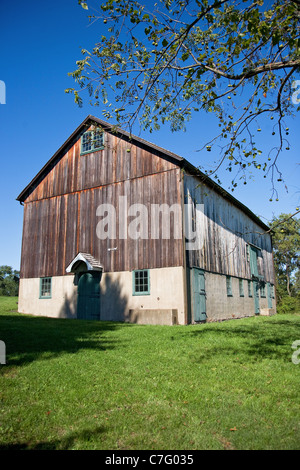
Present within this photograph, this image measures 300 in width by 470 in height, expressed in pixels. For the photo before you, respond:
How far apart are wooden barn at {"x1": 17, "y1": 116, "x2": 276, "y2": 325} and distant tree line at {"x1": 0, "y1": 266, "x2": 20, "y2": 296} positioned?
2383 inches

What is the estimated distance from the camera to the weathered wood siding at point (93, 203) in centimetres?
1691

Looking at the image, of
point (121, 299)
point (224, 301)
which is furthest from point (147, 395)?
point (224, 301)

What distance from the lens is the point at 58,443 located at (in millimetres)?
4059

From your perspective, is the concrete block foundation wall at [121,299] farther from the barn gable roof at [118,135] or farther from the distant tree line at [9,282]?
the distant tree line at [9,282]

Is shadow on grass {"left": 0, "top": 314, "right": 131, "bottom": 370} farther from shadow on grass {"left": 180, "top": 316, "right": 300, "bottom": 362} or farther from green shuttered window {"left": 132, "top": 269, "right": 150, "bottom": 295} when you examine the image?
green shuttered window {"left": 132, "top": 269, "right": 150, "bottom": 295}

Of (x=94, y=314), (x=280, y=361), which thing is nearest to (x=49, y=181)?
(x=94, y=314)

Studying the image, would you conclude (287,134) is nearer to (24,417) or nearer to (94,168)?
(24,417)

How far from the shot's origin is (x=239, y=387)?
19.9 feet

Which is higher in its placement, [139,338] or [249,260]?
[249,260]

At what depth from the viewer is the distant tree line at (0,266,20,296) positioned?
257ft

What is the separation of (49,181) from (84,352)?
15.7 m

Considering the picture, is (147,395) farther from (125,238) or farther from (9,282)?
(9,282)

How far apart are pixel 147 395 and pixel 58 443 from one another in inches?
73.7

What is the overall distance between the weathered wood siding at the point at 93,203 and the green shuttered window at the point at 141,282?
305 millimetres
